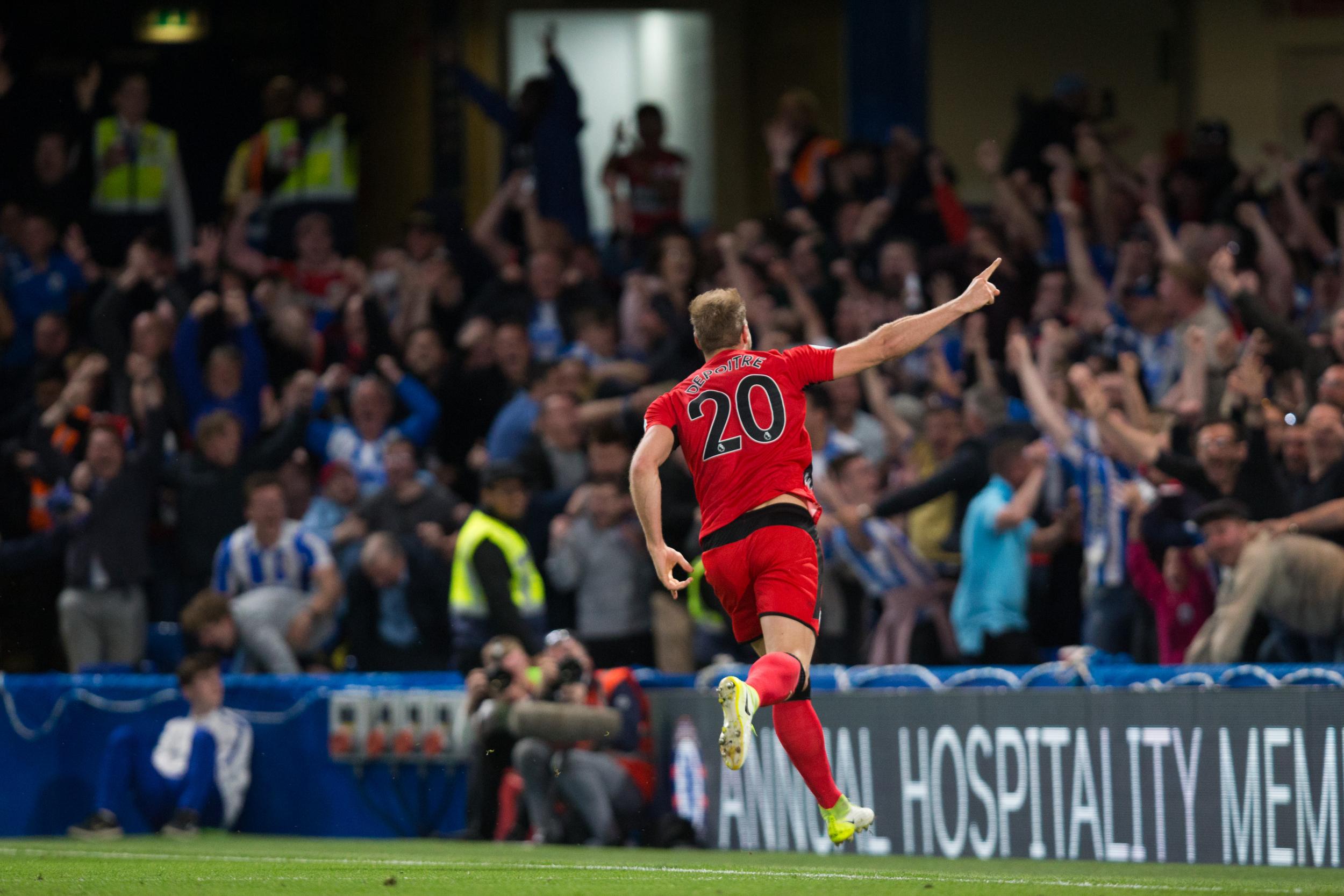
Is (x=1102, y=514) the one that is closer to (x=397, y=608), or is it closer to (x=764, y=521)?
(x=764, y=521)

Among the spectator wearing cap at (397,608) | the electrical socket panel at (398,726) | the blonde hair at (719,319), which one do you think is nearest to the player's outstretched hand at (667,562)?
the blonde hair at (719,319)

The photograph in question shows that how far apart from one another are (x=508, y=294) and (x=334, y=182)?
2.32m

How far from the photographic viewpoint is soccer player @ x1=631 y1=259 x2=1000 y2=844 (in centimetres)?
741

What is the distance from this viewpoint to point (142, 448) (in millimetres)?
13320

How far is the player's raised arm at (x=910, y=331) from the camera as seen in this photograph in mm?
7324

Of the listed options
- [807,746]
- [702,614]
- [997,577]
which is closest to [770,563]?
[807,746]

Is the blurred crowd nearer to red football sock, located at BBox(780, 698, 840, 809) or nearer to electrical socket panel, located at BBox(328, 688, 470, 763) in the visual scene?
electrical socket panel, located at BBox(328, 688, 470, 763)

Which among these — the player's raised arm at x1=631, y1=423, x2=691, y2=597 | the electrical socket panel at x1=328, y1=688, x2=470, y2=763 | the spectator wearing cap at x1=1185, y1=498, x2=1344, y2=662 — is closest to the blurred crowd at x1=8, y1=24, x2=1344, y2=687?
the spectator wearing cap at x1=1185, y1=498, x2=1344, y2=662

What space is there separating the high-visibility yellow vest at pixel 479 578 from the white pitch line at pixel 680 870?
2335mm

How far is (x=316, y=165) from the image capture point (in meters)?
16.1

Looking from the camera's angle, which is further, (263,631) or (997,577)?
(263,631)

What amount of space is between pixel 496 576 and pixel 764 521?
4.25m

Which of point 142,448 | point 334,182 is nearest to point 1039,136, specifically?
point 334,182

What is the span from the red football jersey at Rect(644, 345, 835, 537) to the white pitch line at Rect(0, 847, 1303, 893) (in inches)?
56.9
